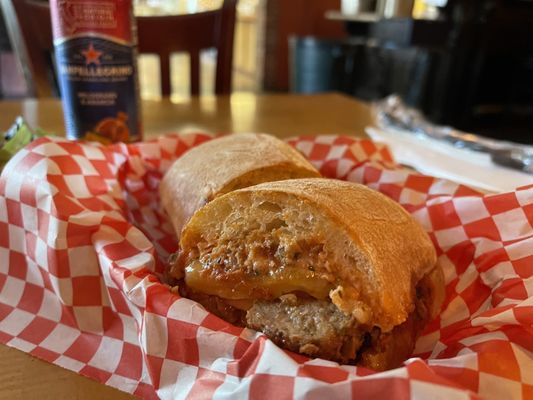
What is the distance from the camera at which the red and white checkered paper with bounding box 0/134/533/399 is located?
516 mm

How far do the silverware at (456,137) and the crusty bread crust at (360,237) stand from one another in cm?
79

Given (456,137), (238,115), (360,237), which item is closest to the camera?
(360,237)

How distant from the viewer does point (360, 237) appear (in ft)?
1.95

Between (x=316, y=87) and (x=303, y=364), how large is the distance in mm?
3887

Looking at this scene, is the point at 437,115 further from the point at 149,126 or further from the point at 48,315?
the point at 48,315

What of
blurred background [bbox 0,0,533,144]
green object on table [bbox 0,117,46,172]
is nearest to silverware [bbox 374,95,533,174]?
green object on table [bbox 0,117,46,172]

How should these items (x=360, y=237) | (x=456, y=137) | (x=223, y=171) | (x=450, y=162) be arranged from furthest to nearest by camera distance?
(x=456, y=137)
(x=450, y=162)
(x=223, y=171)
(x=360, y=237)

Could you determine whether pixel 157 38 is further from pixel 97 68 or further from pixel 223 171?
pixel 223 171

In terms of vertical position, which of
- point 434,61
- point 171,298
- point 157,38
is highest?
point 157,38

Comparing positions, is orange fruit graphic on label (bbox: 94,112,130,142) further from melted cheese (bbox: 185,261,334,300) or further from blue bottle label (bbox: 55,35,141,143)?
melted cheese (bbox: 185,261,334,300)

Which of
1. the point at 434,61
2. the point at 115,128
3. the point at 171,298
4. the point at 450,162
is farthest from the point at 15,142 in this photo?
the point at 434,61

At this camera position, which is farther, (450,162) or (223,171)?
(450,162)

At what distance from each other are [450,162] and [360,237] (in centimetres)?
96

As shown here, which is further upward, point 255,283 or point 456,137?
point 255,283
